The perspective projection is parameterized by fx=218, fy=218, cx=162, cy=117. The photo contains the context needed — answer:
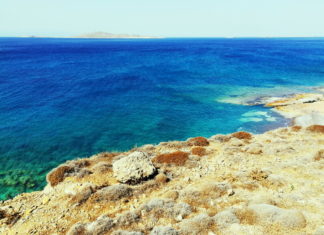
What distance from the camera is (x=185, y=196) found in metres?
13.6

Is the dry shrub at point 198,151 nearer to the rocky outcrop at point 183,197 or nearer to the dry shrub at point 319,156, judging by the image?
the rocky outcrop at point 183,197

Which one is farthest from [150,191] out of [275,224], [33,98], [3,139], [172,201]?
[33,98]

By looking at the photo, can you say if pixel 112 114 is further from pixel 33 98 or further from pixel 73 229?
pixel 73 229

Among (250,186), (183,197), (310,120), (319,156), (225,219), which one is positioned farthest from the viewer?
(310,120)

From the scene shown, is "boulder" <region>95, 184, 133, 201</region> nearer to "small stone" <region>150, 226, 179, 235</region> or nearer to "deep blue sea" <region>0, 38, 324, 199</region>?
"small stone" <region>150, 226, 179, 235</region>

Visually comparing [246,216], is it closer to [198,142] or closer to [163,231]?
[163,231]

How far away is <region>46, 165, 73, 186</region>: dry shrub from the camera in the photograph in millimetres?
16978

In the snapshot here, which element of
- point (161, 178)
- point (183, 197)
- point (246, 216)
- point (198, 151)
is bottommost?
point (198, 151)

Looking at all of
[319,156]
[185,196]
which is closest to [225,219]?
[185,196]

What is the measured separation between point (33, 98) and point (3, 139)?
19.2 m

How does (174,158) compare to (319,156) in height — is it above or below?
below

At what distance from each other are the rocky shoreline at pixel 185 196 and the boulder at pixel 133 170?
73 mm

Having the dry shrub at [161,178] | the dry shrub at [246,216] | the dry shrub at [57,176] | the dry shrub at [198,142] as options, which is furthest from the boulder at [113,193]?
the dry shrub at [198,142]

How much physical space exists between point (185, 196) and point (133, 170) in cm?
451
